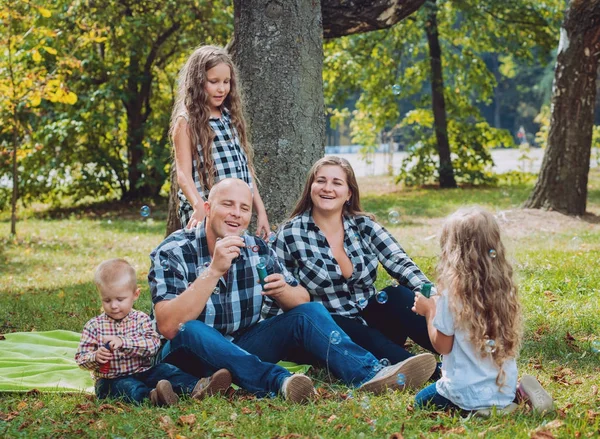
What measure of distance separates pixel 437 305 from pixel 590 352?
5.12ft

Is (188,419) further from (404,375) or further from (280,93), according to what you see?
(280,93)

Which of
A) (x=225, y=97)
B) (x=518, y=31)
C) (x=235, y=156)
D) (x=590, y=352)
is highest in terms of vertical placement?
(x=518, y=31)

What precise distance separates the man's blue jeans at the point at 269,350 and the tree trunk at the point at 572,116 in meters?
6.96

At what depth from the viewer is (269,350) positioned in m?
3.87

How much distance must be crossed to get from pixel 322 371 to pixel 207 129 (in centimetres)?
159

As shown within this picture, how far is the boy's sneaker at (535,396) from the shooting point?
3.20m

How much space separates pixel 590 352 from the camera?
4387 millimetres

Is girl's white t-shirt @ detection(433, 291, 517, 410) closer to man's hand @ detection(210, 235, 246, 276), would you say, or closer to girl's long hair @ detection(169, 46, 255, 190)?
man's hand @ detection(210, 235, 246, 276)

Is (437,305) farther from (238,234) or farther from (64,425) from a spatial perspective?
(64,425)

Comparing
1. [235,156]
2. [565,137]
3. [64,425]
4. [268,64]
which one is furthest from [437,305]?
[565,137]

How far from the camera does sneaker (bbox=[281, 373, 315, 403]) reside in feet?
11.4

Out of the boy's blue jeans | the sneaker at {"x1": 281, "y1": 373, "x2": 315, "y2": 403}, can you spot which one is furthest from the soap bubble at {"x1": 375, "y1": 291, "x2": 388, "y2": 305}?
the boy's blue jeans

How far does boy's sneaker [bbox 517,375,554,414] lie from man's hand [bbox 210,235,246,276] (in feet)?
4.14

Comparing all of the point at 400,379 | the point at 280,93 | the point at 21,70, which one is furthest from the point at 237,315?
the point at 21,70
